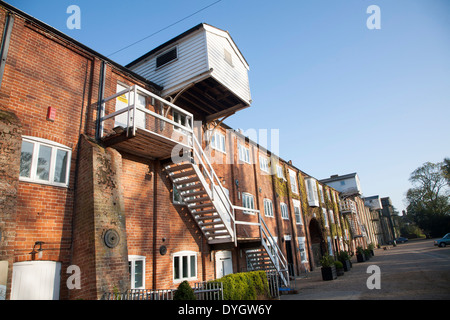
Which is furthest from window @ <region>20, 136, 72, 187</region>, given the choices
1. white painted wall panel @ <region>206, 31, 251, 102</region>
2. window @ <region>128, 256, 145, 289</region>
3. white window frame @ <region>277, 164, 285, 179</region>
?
white window frame @ <region>277, 164, 285, 179</region>

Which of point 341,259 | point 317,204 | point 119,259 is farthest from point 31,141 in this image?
point 317,204

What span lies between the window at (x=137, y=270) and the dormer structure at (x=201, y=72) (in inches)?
264

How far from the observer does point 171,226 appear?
11078 millimetres

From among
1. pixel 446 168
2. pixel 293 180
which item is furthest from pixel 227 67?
pixel 446 168

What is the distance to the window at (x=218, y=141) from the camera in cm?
1573

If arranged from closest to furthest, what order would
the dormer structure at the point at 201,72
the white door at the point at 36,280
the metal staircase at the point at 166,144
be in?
the white door at the point at 36,280 < the metal staircase at the point at 166,144 < the dormer structure at the point at 201,72

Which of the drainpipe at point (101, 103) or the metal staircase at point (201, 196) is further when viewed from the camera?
the metal staircase at point (201, 196)

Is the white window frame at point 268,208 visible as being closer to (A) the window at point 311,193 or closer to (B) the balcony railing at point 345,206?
(A) the window at point 311,193

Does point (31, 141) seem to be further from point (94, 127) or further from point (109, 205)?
point (109, 205)

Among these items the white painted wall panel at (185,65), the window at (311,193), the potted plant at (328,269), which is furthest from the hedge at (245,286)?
the window at (311,193)

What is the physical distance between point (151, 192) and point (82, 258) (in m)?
3.86

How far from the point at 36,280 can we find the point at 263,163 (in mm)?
17664

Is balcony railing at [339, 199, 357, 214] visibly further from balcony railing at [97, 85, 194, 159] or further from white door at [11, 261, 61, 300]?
white door at [11, 261, 61, 300]

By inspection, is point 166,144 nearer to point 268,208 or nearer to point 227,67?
point 227,67
